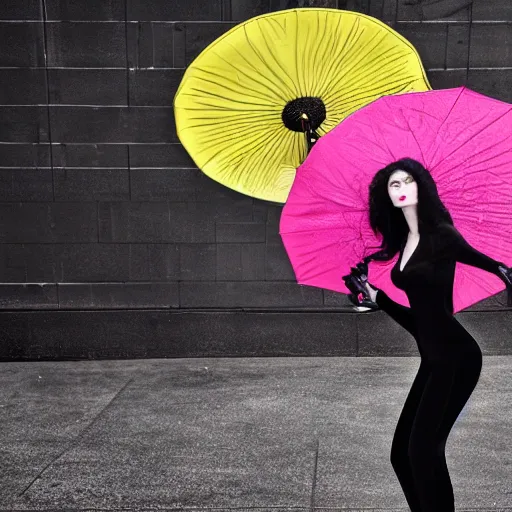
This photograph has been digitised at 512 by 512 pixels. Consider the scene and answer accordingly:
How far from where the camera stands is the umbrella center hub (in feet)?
17.0

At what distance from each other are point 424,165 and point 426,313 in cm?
63

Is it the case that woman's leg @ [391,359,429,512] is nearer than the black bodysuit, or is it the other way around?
the black bodysuit

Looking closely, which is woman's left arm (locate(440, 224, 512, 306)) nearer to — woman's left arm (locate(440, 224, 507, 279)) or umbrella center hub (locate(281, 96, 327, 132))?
woman's left arm (locate(440, 224, 507, 279))

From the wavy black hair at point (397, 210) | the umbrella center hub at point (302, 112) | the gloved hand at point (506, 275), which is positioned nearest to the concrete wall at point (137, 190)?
the umbrella center hub at point (302, 112)

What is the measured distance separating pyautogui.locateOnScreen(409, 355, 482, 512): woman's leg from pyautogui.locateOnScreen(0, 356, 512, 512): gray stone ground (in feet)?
3.33

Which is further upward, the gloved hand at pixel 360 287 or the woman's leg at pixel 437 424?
the gloved hand at pixel 360 287

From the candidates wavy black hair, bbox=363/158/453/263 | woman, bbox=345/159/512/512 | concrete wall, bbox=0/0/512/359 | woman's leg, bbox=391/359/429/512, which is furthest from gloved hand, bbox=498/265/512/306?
concrete wall, bbox=0/0/512/359

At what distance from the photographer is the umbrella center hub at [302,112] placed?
5.20 meters

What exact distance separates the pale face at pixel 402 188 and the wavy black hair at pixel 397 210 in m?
0.02

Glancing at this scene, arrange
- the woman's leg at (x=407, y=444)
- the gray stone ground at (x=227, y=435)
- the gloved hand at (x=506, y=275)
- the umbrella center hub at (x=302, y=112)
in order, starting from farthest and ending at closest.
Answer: the umbrella center hub at (x=302, y=112)
the gray stone ground at (x=227, y=435)
the woman's leg at (x=407, y=444)
the gloved hand at (x=506, y=275)

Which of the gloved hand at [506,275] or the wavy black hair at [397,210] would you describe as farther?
the wavy black hair at [397,210]

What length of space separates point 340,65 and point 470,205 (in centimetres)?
227

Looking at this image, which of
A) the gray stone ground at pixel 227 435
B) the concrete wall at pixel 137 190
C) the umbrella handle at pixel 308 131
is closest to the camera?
the gray stone ground at pixel 227 435

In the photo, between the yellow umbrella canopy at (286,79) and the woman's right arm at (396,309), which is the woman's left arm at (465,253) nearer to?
the woman's right arm at (396,309)
